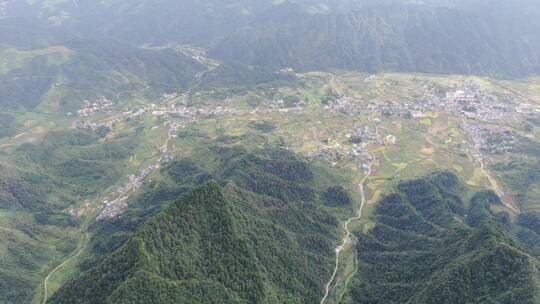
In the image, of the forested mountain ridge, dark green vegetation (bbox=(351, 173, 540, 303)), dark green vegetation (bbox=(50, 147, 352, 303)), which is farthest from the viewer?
dark green vegetation (bbox=(351, 173, 540, 303))

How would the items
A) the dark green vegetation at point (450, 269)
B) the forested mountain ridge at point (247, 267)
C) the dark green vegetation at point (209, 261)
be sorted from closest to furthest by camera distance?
the dark green vegetation at point (209, 261)
the forested mountain ridge at point (247, 267)
the dark green vegetation at point (450, 269)

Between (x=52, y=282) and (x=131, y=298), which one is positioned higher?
(x=131, y=298)

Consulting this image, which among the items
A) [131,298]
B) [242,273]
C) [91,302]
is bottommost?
[242,273]

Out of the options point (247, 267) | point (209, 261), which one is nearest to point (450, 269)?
point (247, 267)

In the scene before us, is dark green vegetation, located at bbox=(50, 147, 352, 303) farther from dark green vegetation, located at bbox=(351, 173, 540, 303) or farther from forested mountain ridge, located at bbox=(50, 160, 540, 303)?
dark green vegetation, located at bbox=(351, 173, 540, 303)

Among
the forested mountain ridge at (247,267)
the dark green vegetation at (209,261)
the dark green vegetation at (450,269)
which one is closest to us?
the dark green vegetation at (209,261)

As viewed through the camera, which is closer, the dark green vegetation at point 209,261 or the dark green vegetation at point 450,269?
the dark green vegetation at point 209,261

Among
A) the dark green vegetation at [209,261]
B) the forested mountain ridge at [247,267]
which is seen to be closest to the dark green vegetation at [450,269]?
the forested mountain ridge at [247,267]

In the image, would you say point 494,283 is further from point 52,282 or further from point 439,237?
point 52,282

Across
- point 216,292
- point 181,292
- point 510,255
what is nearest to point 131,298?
point 181,292

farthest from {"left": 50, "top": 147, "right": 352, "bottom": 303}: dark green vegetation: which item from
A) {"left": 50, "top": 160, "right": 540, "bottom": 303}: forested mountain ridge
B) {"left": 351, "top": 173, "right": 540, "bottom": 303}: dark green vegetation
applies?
{"left": 351, "top": 173, "right": 540, "bottom": 303}: dark green vegetation

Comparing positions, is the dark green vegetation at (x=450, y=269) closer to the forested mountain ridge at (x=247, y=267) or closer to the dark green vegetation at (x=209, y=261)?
the forested mountain ridge at (x=247, y=267)
